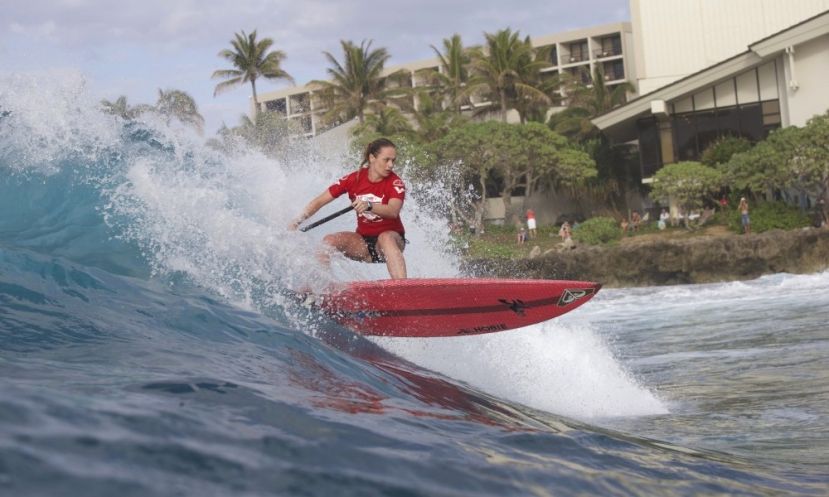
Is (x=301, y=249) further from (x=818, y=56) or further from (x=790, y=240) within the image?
(x=818, y=56)

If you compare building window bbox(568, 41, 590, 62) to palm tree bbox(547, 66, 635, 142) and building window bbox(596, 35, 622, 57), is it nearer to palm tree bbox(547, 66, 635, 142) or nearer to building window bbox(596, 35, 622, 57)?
building window bbox(596, 35, 622, 57)

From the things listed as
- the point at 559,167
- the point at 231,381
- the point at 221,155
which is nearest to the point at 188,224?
the point at 221,155

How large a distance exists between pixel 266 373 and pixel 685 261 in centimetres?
2499

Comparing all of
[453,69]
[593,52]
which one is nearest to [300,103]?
[593,52]

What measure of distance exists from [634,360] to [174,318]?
595 cm

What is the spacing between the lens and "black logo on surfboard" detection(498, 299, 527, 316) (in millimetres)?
6590

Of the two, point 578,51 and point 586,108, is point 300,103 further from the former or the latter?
point 586,108

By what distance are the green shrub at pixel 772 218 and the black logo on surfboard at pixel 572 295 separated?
25019 millimetres

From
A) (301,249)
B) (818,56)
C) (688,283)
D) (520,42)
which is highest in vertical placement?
(520,42)

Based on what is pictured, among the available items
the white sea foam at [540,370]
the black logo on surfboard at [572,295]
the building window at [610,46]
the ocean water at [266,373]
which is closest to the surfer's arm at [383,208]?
the ocean water at [266,373]

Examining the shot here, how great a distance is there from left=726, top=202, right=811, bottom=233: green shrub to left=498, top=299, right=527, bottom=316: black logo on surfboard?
2504cm

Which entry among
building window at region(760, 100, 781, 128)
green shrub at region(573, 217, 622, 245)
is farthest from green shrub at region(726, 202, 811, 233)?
building window at region(760, 100, 781, 128)

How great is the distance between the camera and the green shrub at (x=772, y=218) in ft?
96.7

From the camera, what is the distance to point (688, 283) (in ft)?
90.6
